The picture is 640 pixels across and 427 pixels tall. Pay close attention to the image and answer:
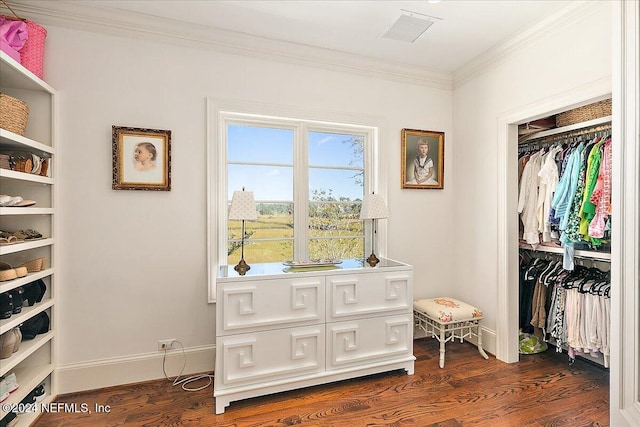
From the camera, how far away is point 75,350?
7.49ft

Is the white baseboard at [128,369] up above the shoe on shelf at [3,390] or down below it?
below

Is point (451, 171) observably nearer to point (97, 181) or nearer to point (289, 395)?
point (289, 395)

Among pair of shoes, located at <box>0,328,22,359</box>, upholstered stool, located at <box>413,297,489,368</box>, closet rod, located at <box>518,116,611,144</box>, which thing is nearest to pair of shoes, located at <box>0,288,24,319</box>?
pair of shoes, located at <box>0,328,22,359</box>

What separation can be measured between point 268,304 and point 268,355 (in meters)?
0.34

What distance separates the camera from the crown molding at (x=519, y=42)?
2174 mm

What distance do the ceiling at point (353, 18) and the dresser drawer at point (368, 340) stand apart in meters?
2.21

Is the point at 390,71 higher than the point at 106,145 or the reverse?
higher

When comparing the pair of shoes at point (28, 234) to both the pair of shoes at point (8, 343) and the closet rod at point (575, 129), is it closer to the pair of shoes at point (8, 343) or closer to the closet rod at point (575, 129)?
the pair of shoes at point (8, 343)

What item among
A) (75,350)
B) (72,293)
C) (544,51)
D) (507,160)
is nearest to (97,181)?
(72,293)

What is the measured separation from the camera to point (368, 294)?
246cm

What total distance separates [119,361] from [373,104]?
9.53ft

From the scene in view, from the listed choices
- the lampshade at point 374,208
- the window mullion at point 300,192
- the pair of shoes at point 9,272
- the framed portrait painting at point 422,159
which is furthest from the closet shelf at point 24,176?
the framed portrait painting at point 422,159

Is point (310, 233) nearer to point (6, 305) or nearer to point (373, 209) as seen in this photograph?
point (373, 209)

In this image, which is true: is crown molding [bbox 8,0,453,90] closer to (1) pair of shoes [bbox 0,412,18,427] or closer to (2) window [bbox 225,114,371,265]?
(2) window [bbox 225,114,371,265]
